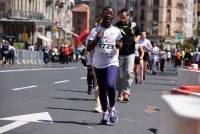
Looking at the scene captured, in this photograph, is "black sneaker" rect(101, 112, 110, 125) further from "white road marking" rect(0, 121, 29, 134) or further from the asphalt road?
"white road marking" rect(0, 121, 29, 134)

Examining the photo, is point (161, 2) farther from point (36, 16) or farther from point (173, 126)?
point (173, 126)

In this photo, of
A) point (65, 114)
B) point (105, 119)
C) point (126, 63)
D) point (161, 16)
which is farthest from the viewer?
point (161, 16)

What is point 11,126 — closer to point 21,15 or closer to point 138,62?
point 138,62

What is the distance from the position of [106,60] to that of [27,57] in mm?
45832

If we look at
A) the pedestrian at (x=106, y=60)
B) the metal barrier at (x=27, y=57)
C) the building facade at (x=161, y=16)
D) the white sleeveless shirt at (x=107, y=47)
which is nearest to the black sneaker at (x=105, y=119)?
the pedestrian at (x=106, y=60)

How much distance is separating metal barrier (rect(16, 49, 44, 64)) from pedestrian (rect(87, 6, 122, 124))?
43.1 metres

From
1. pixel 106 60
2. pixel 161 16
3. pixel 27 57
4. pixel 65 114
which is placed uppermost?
pixel 161 16

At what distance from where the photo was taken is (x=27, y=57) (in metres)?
56.6

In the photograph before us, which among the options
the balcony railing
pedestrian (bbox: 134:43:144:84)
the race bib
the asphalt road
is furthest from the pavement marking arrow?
the balcony railing

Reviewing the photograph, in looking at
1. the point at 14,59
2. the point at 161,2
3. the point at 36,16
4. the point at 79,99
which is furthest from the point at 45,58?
the point at 161,2

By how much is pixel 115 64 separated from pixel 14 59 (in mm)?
41861

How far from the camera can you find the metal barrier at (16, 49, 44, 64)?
180 feet

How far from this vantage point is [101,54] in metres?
11.2

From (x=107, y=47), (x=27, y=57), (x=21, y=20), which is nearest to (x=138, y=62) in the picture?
(x=107, y=47)
